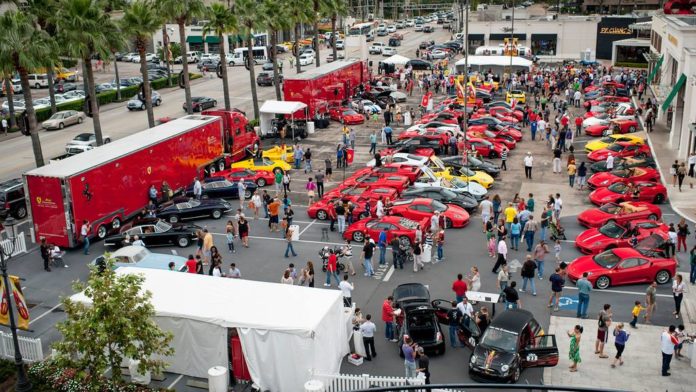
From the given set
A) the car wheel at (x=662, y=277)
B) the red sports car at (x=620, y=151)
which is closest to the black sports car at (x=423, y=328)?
the car wheel at (x=662, y=277)

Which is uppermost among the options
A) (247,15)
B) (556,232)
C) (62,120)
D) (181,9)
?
(181,9)

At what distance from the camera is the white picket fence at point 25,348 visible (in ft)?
63.3

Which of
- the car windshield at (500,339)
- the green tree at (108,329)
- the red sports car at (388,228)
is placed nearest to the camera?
the green tree at (108,329)

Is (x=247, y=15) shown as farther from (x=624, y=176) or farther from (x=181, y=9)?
(x=624, y=176)

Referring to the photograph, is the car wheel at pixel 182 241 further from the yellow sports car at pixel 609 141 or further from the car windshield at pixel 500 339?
the yellow sports car at pixel 609 141

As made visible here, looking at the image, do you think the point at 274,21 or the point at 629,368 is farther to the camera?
the point at 274,21

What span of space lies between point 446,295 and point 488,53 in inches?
2247

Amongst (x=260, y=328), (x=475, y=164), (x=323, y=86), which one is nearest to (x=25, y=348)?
(x=260, y=328)

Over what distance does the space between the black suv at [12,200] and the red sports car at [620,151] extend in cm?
2736

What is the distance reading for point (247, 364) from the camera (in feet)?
58.3

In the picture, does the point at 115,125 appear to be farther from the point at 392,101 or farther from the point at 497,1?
the point at 497,1

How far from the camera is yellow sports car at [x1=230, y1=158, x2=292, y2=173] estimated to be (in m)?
36.0

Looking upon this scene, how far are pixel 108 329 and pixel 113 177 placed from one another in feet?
49.0

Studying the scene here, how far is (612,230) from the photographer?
1027 inches
